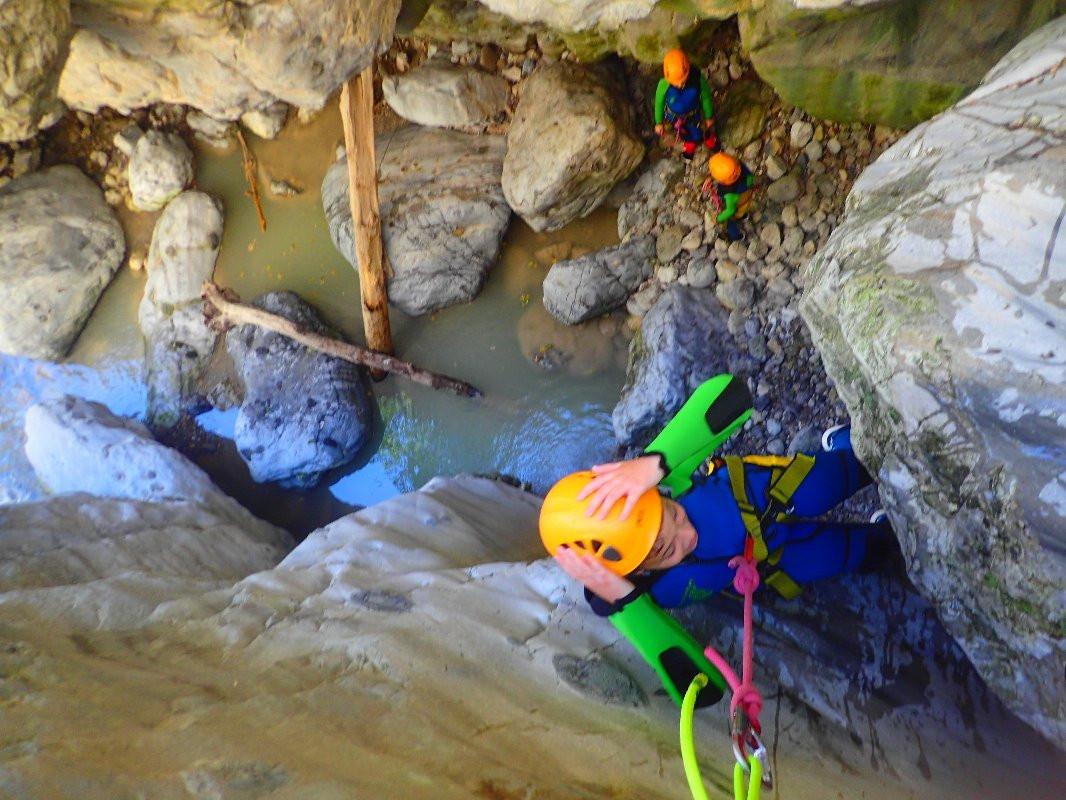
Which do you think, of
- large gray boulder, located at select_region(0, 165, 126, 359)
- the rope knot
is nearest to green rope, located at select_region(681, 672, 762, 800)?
the rope knot

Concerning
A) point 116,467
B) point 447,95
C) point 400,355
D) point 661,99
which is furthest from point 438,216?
point 116,467

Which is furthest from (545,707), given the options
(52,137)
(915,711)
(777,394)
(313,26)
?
(52,137)

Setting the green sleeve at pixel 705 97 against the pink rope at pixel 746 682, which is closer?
the pink rope at pixel 746 682

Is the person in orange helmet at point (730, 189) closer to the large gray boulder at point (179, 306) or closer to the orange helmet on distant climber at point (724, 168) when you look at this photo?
the orange helmet on distant climber at point (724, 168)

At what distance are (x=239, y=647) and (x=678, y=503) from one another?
1.49m

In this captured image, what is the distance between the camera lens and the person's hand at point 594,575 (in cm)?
194

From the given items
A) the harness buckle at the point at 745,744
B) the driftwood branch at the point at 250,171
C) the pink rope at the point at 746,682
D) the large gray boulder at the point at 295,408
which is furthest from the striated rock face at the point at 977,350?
the driftwood branch at the point at 250,171

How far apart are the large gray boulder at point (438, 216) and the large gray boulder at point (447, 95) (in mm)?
120

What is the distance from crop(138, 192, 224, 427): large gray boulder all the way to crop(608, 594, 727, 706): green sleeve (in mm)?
4490

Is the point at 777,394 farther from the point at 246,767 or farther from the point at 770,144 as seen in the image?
the point at 246,767

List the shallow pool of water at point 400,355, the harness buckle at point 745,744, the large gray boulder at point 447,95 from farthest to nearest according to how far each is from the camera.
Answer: the large gray boulder at point 447,95, the shallow pool of water at point 400,355, the harness buckle at point 745,744

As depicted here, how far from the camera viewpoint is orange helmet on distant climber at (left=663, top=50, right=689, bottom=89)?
3945 mm

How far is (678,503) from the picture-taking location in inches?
87.0

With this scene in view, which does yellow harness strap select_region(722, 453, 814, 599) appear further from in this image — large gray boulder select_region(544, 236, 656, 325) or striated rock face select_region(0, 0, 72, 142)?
striated rock face select_region(0, 0, 72, 142)
